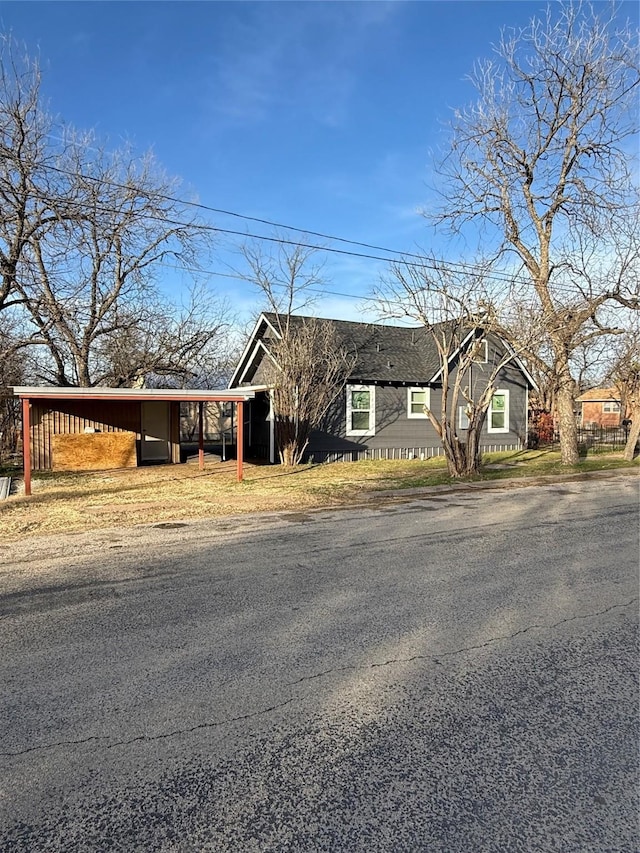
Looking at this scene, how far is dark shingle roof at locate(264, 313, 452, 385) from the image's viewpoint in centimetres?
1916

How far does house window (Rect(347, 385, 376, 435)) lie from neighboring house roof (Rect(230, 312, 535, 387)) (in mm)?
352

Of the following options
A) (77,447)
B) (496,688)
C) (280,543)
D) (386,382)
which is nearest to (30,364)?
(77,447)

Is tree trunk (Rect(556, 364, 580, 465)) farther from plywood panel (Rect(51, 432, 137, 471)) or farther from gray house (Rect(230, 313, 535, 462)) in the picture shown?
plywood panel (Rect(51, 432, 137, 471))

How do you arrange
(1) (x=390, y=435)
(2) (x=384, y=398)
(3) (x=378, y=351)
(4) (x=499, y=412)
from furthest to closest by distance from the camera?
1. (4) (x=499, y=412)
2. (3) (x=378, y=351)
3. (1) (x=390, y=435)
4. (2) (x=384, y=398)

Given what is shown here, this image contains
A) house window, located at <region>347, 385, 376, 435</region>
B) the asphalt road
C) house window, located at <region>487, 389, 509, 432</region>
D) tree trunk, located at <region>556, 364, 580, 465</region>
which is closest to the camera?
the asphalt road

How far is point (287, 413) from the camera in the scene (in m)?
16.6

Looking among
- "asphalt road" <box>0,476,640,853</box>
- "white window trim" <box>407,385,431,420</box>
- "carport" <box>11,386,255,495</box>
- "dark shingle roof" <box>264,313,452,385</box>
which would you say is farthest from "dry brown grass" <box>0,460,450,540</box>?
"dark shingle roof" <box>264,313,452,385</box>

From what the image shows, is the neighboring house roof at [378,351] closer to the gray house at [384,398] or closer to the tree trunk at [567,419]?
the gray house at [384,398]

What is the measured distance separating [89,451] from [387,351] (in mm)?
10697

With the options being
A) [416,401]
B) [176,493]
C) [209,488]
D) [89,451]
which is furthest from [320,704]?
[416,401]

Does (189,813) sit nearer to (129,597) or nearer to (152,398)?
(129,597)

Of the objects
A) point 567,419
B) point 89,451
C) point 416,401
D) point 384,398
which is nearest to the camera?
point 89,451

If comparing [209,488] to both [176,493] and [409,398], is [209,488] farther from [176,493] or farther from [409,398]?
[409,398]

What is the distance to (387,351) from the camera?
2073 centimetres
